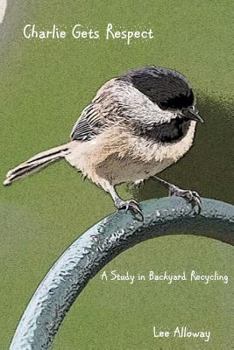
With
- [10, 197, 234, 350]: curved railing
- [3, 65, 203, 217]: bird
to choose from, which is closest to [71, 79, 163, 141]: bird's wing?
[3, 65, 203, 217]: bird

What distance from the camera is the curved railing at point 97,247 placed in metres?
0.42

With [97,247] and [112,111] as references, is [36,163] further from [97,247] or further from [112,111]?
[97,247]

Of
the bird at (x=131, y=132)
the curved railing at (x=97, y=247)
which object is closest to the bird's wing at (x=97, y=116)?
the bird at (x=131, y=132)

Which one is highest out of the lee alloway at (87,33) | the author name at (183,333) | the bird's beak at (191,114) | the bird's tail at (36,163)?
the lee alloway at (87,33)

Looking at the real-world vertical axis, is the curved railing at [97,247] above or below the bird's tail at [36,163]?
below

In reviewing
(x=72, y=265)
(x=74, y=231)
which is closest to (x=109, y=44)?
(x=74, y=231)

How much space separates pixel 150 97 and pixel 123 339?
20 cm

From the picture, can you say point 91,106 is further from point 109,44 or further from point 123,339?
point 123,339

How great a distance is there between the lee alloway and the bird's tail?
86mm

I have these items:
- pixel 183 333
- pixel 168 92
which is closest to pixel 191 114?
pixel 168 92

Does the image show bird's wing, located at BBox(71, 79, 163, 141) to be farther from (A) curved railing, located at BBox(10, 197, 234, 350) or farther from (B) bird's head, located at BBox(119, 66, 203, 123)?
(A) curved railing, located at BBox(10, 197, 234, 350)

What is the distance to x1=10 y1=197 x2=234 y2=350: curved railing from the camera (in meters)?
0.42

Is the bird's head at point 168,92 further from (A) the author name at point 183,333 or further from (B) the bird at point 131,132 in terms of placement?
(A) the author name at point 183,333

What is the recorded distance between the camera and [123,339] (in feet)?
2.28
